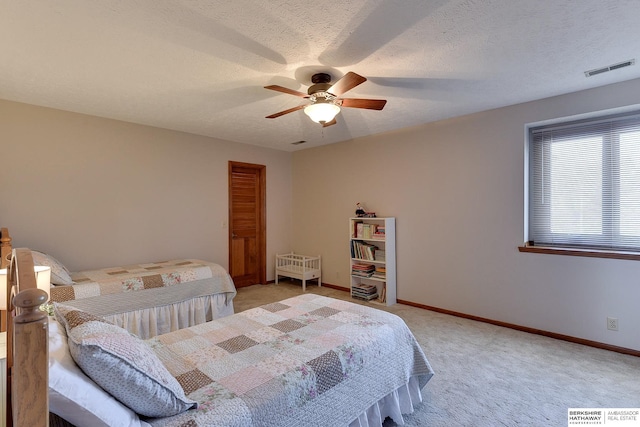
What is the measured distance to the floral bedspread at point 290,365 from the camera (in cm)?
126

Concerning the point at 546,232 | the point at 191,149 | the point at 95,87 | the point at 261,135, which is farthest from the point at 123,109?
the point at 546,232

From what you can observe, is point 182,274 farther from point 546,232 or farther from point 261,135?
point 546,232

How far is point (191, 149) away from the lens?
4.46 metres

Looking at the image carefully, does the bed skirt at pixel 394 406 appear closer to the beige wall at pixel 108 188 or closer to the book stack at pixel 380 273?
the book stack at pixel 380 273

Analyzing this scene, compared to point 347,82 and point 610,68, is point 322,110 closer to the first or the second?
point 347,82

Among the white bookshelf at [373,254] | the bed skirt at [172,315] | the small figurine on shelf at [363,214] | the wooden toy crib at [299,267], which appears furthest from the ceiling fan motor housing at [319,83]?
the wooden toy crib at [299,267]

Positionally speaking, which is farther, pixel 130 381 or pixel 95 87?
pixel 95 87

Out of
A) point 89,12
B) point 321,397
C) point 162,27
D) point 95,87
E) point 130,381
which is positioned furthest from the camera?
point 95,87

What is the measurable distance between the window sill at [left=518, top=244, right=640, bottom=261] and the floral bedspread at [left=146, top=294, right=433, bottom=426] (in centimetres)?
207

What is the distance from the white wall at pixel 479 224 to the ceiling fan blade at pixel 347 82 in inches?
84.6

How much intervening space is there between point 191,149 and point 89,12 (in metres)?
2.77

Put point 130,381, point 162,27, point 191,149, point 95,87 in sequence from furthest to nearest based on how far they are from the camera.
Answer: point 191,149 < point 95,87 < point 162,27 < point 130,381

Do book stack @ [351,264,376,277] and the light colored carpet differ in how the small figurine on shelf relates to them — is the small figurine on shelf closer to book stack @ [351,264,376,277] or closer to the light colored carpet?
book stack @ [351,264,376,277]

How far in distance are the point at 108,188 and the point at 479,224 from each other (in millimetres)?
4570
